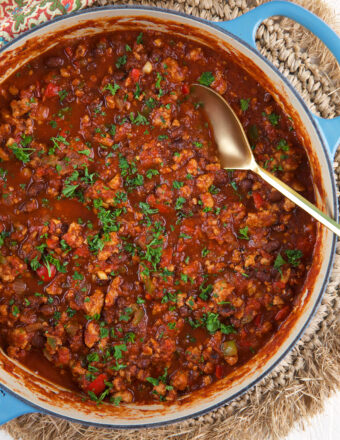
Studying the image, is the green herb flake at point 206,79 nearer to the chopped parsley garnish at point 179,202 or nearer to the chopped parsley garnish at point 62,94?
the chopped parsley garnish at point 179,202

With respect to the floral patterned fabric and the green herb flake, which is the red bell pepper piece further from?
the floral patterned fabric

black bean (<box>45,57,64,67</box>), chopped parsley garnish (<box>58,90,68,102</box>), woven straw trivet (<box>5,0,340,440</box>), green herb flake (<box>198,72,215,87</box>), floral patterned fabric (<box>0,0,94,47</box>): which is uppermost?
floral patterned fabric (<box>0,0,94,47</box>)

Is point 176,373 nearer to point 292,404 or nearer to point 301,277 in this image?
point 292,404

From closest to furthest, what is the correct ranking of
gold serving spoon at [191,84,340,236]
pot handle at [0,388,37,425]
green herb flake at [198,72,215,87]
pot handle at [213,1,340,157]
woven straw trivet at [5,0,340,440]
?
1. pot handle at [213,1,340,157]
2. pot handle at [0,388,37,425]
3. gold serving spoon at [191,84,340,236]
4. green herb flake at [198,72,215,87]
5. woven straw trivet at [5,0,340,440]

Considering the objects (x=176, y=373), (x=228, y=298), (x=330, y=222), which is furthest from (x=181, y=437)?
(x=330, y=222)

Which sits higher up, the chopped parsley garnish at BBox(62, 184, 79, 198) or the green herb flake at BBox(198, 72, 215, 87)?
the green herb flake at BBox(198, 72, 215, 87)

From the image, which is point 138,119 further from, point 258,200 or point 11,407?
point 11,407

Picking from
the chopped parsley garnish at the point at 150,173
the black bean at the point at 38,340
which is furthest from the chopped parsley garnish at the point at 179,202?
the black bean at the point at 38,340

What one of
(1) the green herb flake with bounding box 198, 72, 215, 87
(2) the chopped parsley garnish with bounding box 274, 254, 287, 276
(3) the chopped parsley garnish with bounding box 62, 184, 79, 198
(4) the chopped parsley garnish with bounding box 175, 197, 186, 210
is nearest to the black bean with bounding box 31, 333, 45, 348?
(3) the chopped parsley garnish with bounding box 62, 184, 79, 198
